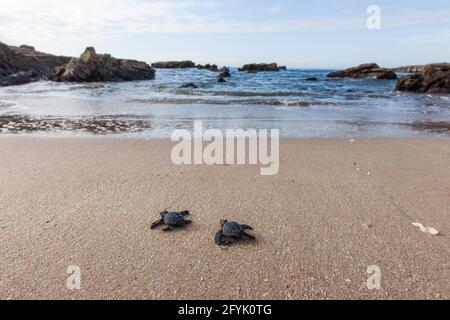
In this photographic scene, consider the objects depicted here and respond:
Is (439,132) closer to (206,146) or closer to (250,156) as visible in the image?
(250,156)

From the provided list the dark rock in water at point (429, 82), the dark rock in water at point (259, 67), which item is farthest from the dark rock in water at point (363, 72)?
the dark rock in water at point (429, 82)

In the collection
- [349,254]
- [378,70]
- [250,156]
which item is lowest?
[349,254]

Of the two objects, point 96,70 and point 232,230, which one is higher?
point 96,70

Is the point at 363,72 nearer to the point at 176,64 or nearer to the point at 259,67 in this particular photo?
the point at 259,67

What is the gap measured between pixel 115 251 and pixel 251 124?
266 inches

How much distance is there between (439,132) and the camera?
27.2ft

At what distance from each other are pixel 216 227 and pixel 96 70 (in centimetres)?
3767

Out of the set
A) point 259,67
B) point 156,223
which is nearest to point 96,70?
point 156,223

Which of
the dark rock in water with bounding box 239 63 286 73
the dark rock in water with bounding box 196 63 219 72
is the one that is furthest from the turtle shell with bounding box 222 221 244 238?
the dark rock in water with bounding box 196 63 219 72

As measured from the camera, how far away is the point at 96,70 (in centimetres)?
3641

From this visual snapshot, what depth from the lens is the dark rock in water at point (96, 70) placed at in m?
33.9

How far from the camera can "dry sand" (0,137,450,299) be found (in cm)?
248

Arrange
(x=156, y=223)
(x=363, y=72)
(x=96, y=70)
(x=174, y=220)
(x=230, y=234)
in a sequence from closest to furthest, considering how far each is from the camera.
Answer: (x=230, y=234) < (x=174, y=220) < (x=156, y=223) < (x=96, y=70) < (x=363, y=72)

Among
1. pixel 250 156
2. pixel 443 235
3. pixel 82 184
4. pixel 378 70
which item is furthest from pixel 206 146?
pixel 378 70
